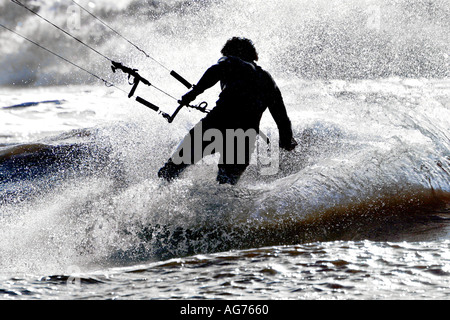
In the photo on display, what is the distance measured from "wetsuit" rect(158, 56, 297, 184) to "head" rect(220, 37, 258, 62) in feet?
0.52

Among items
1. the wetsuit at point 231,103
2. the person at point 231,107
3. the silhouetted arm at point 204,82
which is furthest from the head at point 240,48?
the silhouetted arm at point 204,82

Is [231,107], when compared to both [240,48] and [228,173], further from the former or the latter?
[228,173]

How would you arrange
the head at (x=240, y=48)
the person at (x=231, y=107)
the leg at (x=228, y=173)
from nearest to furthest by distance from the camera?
the person at (x=231, y=107) < the head at (x=240, y=48) < the leg at (x=228, y=173)

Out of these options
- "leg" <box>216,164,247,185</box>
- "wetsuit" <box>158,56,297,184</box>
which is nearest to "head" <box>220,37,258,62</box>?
"wetsuit" <box>158,56,297,184</box>

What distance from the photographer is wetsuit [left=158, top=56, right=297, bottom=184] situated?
554 centimetres

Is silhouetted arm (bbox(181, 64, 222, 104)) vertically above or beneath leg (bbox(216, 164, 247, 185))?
above

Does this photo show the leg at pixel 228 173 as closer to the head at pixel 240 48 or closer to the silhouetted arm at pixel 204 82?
the silhouetted arm at pixel 204 82

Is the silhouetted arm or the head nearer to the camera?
the silhouetted arm

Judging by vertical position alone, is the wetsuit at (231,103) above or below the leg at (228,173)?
above

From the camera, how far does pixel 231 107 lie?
5.65 m

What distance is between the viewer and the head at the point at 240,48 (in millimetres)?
5762

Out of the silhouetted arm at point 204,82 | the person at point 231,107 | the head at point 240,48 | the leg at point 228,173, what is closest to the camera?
the silhouetted arm at point 204,82

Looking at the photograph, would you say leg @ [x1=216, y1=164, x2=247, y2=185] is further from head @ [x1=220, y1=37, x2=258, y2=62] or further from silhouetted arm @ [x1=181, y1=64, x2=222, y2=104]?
head @ [x1=220, y1=37, x2=258, y2=62]
